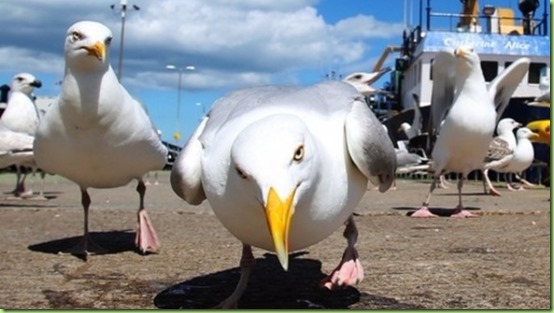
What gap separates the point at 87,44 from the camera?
15.1ft

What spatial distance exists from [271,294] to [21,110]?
916 centimetres

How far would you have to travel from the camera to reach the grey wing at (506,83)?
31.6 feet

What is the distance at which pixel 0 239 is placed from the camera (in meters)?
5.88

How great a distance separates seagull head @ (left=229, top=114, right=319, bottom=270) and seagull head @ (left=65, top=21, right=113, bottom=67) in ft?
7.58

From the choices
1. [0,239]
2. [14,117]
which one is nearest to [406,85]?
[14,117]

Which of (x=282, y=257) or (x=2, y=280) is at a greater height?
(x=282, y=257)

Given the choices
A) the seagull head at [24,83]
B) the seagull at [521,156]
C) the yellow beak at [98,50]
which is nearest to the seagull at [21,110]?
the seagull head at [24,83]

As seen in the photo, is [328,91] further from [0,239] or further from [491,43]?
[491,43]

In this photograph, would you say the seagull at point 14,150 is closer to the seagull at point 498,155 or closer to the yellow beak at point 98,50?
the yellow beak at point 98,50

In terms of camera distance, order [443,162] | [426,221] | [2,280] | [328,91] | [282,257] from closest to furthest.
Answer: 1. [282,257]
2. [328,91]
3. [2,280]
4. [426,221]
5. [443,162]

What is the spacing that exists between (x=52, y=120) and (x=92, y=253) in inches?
39.7

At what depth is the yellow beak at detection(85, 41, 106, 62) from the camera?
459 centimetres

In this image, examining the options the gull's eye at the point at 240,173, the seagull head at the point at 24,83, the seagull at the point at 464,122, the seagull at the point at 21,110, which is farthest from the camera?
the seagull head at the point at 24,83

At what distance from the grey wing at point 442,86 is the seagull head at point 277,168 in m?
7.29
